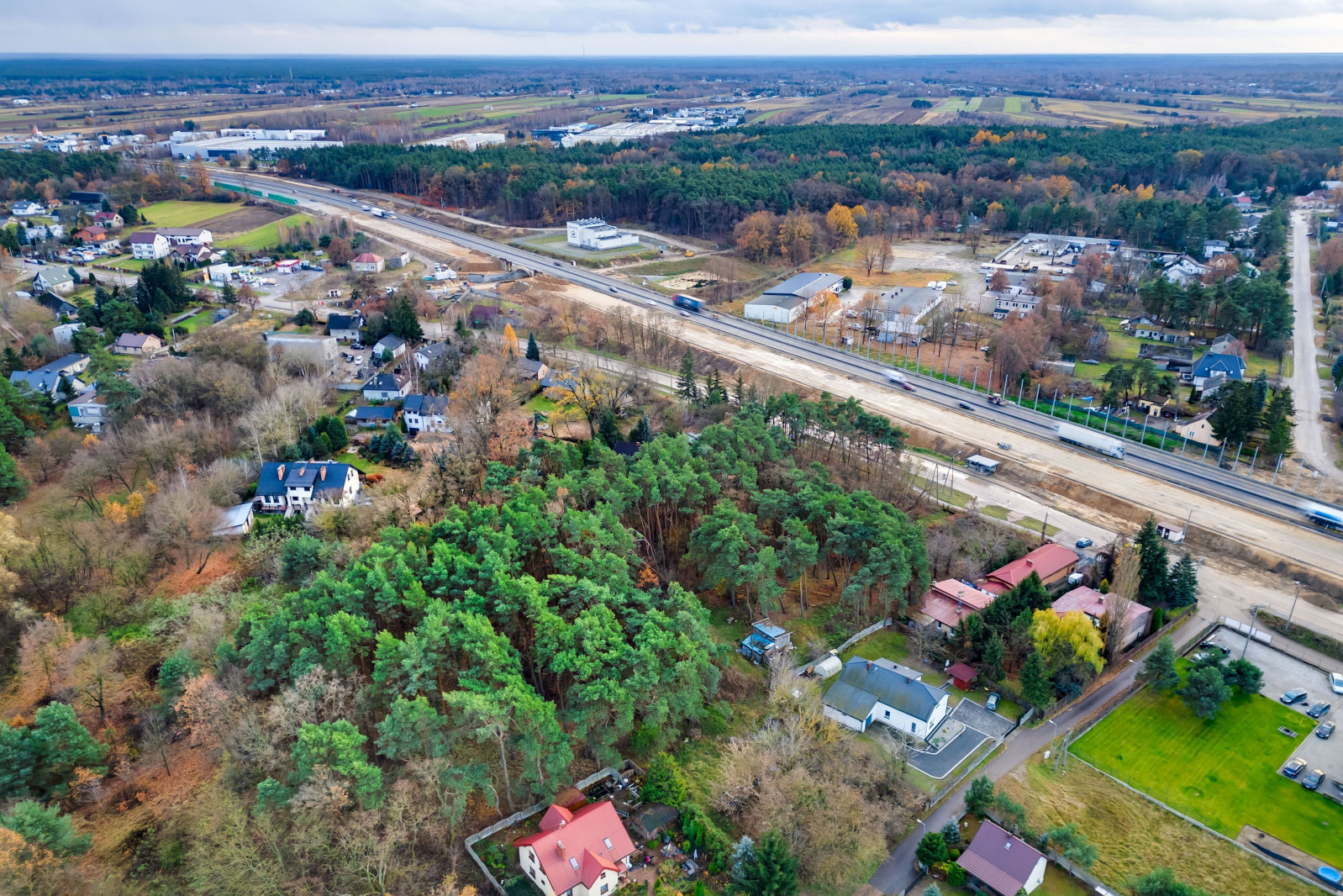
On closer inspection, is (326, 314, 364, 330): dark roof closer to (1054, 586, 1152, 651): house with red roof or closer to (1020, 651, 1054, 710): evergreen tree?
(1054, 586, 1152, 651): house with red roof

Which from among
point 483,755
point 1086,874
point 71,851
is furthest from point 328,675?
point 1086,874

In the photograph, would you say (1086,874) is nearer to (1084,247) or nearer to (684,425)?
(684,425)

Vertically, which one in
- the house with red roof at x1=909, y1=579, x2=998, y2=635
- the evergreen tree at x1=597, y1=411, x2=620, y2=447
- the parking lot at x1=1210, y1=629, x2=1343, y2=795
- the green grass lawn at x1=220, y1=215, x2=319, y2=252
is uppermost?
the green grass lawn at x1=220, y1=215, x2=319, y2=252

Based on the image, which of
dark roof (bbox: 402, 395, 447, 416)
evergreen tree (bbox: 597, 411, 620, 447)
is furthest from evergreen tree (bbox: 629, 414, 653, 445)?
dark roof (bbox: 402, 395, 447, 416)

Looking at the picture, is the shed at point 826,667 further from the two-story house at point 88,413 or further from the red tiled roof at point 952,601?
the two-story house at point 88,413

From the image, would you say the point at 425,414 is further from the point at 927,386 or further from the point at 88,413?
the point at 927,386

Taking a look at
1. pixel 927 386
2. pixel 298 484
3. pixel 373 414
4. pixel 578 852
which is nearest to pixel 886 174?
pixel 927 386

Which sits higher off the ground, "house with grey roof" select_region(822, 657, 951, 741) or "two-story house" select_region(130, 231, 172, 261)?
"two-story house" select_region(130, 231, 172, 261)
